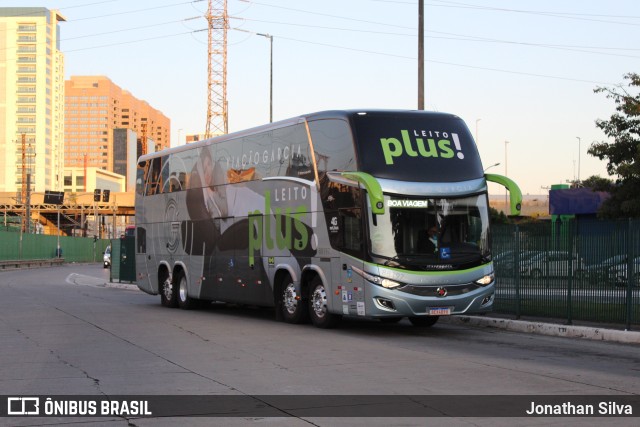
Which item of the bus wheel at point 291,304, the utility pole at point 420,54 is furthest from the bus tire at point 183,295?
the utility pole at point 420,54

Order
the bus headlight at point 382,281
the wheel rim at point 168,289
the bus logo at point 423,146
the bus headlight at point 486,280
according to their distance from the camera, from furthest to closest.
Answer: the wheel rim at point 168,289
the bus headlight at point 486,280
the bus logo at point 423,146
the bus headlight at point 382,281

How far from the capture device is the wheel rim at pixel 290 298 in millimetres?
19688

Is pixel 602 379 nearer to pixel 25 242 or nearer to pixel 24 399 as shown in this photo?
pixel 24 399

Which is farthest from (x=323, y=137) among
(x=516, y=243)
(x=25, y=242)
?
(x=25, y=242)

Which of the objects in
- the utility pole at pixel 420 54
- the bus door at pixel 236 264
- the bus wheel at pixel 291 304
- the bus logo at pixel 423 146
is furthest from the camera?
the utility pole at pixel 420 54

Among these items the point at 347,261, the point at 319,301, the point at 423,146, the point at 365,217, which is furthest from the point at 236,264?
the point at 423,146

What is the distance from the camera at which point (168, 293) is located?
2630 cm

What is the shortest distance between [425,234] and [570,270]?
3447 millimetres

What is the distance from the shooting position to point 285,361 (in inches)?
524

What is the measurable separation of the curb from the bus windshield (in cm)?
191

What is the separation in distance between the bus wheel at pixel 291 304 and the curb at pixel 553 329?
138 inches

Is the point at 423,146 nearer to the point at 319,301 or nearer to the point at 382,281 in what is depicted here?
the point at 382,281

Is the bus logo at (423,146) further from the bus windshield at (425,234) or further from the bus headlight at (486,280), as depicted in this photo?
the bus headlight at (486,280)

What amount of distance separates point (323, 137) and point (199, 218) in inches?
260
